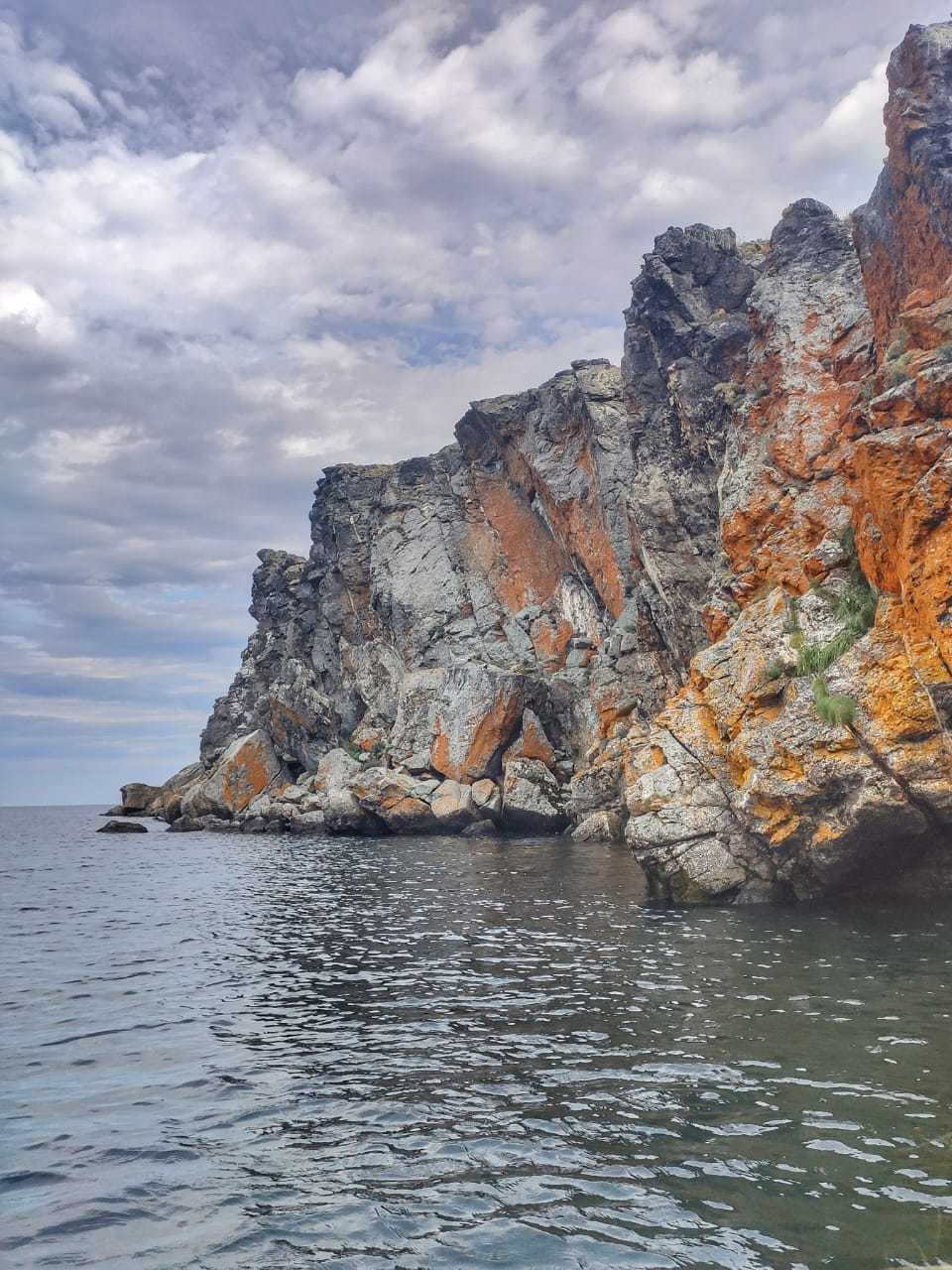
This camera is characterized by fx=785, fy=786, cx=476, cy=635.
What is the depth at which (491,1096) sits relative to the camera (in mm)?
9555

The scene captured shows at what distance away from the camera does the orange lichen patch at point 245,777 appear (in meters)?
74.4

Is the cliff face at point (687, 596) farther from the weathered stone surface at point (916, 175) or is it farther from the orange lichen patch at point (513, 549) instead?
the orange lichen patch at point (513, 549)

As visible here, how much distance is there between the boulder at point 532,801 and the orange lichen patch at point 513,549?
23.0 meters

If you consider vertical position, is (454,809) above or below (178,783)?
below

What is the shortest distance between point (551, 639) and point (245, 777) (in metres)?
32.3

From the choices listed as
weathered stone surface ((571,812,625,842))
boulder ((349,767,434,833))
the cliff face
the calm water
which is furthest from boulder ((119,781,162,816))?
the calm water

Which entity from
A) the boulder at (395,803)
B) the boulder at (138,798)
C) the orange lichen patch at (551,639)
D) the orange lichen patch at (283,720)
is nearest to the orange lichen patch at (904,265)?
the boulder at (395,803)

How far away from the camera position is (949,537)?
18812 millimetres

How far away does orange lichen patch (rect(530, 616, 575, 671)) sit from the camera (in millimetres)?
68812

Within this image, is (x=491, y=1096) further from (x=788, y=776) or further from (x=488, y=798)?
(x=488, y=798)

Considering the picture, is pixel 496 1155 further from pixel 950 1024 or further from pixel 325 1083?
pixel 950 1024

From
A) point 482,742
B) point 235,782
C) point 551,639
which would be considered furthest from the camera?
point 235,782

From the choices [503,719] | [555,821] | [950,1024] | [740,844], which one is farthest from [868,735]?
[503,719]

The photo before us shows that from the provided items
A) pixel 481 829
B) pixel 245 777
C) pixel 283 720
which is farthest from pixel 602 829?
pixel 283 720
